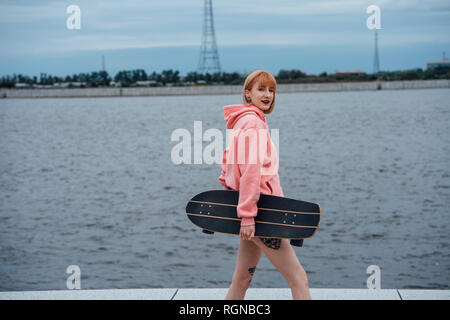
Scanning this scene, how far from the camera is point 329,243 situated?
16125 mm

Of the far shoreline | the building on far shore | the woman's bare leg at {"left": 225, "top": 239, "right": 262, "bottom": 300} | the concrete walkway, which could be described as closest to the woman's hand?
the woman's bare leg at {"left": 225, "top": 239, "right": 262, "bottom": 300}

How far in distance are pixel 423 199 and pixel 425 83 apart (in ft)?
434

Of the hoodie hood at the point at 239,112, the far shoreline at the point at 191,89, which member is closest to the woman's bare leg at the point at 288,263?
the hoodie hood at the point at 239,112

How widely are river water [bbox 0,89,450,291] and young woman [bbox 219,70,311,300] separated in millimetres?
7786

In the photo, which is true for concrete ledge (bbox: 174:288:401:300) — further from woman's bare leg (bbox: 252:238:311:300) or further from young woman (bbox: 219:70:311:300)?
woman's bare leg (bbox: 252:238:311:300)

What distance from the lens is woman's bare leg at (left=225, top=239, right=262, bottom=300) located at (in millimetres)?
3314

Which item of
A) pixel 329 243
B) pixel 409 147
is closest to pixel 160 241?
pixel 329 243

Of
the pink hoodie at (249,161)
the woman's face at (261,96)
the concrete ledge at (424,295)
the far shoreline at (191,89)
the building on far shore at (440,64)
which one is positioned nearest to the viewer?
the pink hoodie at (249,161)

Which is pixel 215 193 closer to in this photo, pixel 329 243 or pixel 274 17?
pixel 329 243

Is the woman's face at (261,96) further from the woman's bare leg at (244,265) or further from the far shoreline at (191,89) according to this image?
the far shoreline at (191,89)

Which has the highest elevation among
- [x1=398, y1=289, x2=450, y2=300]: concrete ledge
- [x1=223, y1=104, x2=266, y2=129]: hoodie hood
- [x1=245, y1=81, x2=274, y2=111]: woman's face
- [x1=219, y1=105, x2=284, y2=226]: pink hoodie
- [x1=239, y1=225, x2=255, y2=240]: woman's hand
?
[x1=245, y1=81, x2=274, y2=111]: woman's face

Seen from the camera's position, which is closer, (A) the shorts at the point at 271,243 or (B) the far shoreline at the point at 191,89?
(A) the shorts at the point at 271,243

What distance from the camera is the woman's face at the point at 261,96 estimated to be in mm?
3217

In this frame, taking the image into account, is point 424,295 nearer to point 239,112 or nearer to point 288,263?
point 288,263
